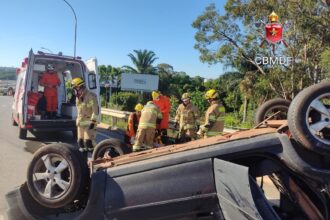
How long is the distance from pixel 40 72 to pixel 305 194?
10.1 meters

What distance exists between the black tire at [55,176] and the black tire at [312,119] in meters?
1.58

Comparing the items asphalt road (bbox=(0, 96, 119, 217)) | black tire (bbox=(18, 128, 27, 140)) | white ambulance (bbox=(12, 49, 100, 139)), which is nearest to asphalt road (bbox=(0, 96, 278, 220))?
asphalt road (bbox=(0, 96, 119, 217))

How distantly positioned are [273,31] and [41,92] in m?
13.3

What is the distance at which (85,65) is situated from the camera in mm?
10680

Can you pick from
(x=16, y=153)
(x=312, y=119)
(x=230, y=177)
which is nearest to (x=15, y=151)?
(x=16, y=153)

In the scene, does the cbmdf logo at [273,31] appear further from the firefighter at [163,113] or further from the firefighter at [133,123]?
the firefighter at [133,123]

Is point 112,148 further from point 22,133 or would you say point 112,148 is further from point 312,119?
point 22,133

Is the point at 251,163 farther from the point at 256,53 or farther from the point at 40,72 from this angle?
the point at 256,53

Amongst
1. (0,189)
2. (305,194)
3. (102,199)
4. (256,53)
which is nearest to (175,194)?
(102,199)

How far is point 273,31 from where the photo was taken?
66.5 ft

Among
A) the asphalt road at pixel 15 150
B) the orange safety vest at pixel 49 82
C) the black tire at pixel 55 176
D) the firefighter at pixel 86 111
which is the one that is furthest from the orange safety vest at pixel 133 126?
the black tire at pixel 55 176

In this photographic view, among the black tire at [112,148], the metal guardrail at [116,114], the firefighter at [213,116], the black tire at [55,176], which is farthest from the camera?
the metal guardrail at [116,114]

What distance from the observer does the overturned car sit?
8.01 feet

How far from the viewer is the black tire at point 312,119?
2441mm
